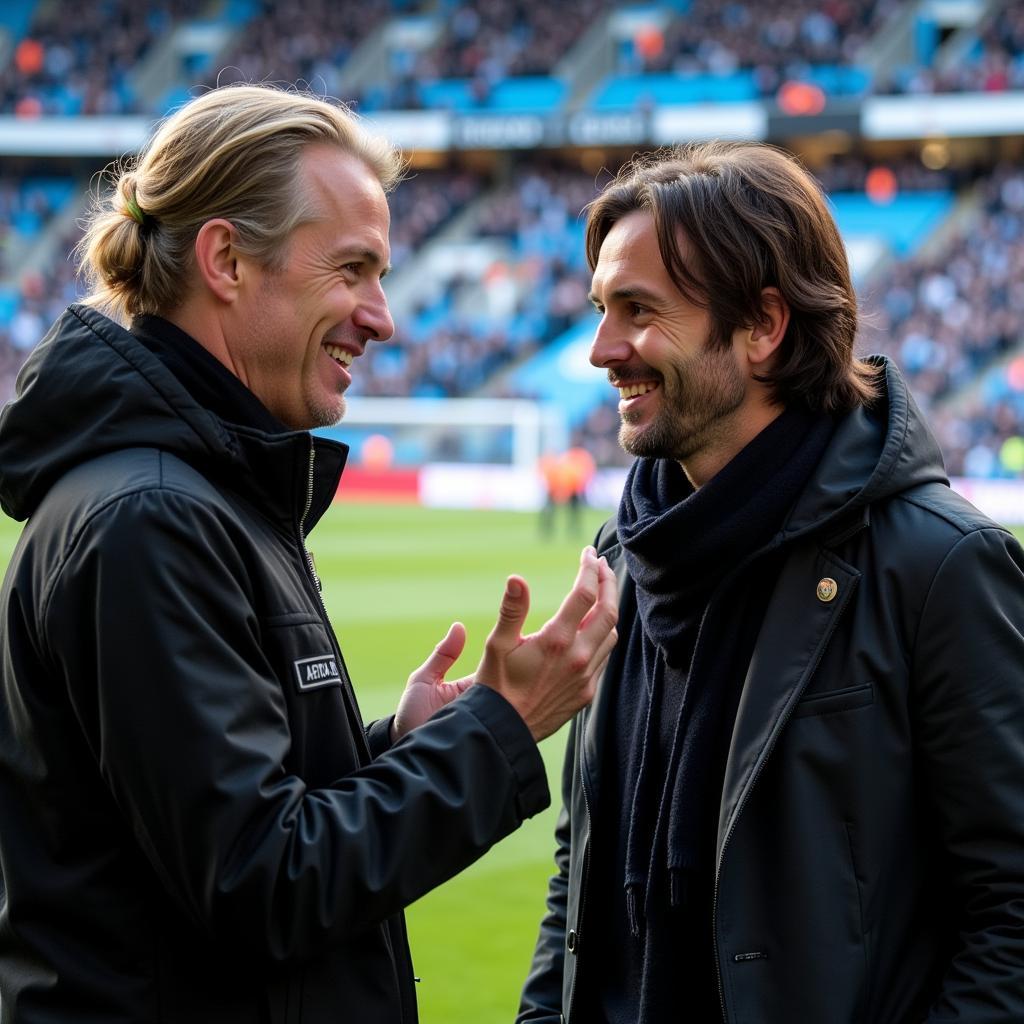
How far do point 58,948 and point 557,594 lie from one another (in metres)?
13.8

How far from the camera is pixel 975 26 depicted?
37000 mm

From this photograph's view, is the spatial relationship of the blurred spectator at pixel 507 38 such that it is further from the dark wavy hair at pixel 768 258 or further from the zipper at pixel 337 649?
the zipper at pixel 337 649

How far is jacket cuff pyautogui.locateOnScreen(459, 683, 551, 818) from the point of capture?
2.18 metres

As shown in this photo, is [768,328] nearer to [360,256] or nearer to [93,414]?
[360,256]

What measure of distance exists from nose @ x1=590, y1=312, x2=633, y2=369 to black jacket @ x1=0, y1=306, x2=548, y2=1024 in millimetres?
871

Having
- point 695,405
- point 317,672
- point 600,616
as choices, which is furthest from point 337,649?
point 695,405

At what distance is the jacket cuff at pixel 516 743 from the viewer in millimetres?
2184

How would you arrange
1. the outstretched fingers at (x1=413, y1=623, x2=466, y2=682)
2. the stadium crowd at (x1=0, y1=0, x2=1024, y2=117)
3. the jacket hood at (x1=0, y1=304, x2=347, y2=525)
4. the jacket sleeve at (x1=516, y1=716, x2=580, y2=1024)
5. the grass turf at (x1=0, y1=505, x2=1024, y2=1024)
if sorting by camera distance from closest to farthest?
the jacket hood at (x1=0, y1=304, x2=347, y2=525), the outstretched fingers at (x1=413, y1=623, x2=466, y2=682), the jacket sleeve at (x1=516, y1=716, x2=580, y2=1024), the grass turf at (x1=0, y1=505, x2=1024, y2=1024), the stadium crowd at (x1=0, y1=0, x2=1024, y2=117)

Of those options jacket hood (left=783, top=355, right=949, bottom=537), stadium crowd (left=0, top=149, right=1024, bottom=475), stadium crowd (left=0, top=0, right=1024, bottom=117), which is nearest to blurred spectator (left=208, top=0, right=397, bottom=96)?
stadium crowd (left=0, top=0, right=1024, bottom=117)

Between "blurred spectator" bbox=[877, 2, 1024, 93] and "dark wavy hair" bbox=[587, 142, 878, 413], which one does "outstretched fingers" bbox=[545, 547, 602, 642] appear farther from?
"blurred spectator" bbox=[877, 2, 1024, 93]

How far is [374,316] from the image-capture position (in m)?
2.58

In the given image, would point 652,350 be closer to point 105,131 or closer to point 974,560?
point 974,560

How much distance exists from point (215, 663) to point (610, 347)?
1267mm

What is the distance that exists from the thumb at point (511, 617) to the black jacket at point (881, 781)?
490mm
